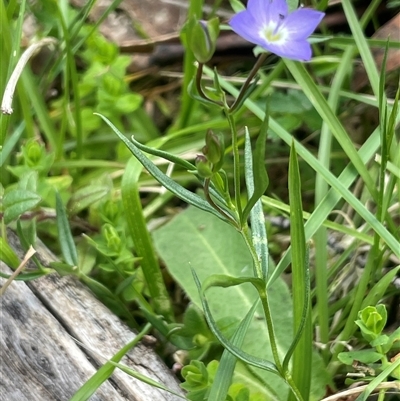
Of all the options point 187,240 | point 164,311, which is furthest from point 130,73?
point 164,311

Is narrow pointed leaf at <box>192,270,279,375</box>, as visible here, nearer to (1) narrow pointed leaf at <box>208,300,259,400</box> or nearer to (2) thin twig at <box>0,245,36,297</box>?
(1) narrow pointed leaf at <box>208,300,259,400</box>

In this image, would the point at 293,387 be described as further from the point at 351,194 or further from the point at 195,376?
the point at 351,194

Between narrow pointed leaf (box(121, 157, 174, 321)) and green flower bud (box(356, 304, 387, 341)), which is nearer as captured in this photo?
green flower bud (box(356, 304, 387, 341))

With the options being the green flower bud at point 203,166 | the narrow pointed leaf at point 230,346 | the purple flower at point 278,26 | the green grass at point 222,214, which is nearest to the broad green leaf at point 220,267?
the green grass at point 222,214

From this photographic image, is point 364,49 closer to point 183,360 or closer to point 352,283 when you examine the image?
point 352,283

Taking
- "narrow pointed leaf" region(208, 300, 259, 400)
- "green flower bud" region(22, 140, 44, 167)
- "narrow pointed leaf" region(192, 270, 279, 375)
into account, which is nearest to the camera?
"narrow pointed leaf" region(192, 270, 279, 375)

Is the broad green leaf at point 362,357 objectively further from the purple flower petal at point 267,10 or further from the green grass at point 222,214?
the purple flower petal at point 267,10

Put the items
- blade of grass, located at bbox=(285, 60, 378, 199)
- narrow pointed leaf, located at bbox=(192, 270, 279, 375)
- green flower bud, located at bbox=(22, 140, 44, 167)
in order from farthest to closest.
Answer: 1. green flower bud, located at bbox=(22, 140, 44, 167)
2. blade of grass, located at bbox=(285, 60, 378, 199)
3. narrow pointed leaf, located at bbox=(192, 270, 279, 375)

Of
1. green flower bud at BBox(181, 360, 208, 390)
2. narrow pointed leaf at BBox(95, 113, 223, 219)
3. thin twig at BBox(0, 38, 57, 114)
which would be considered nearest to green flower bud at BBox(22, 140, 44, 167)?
thin twig at BBox(0, 38, 57, 114)
